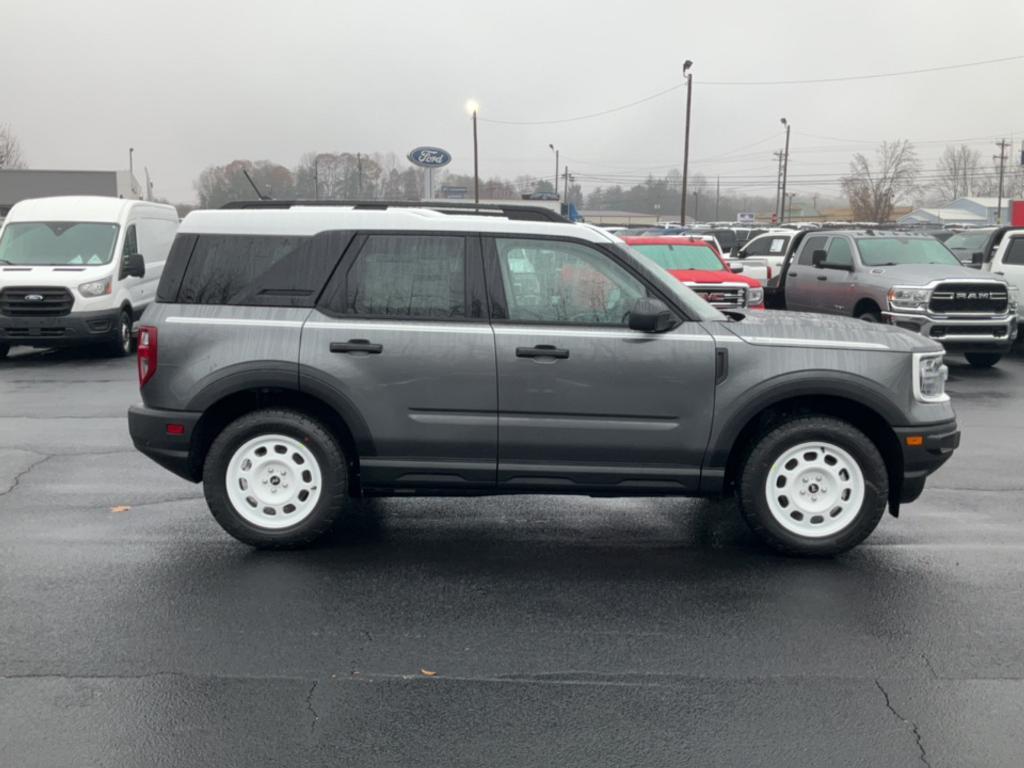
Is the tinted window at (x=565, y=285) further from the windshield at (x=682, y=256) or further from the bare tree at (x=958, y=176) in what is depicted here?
the bare tree at (x=958, y=176)

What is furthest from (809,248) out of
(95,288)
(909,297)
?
(95,288)

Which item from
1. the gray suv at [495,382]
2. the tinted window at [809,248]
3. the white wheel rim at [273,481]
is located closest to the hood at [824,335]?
the gray suv at [495,382]

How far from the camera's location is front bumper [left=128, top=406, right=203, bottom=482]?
5.79 metres

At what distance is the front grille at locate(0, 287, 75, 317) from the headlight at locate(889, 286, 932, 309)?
11570mm

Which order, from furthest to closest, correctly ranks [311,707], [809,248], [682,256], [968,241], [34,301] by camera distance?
[968,241], [809,248], [682,256], [34,301], [311,707]

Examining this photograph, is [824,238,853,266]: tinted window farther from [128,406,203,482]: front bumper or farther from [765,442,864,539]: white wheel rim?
[128,406,203,482]: front bumper

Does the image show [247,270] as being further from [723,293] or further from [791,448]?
[723,293]

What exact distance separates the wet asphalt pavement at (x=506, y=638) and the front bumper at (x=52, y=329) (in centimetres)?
809

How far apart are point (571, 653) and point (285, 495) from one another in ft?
7.12

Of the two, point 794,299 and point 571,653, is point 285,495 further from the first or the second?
point 794,299

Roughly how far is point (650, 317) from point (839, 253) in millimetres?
11082

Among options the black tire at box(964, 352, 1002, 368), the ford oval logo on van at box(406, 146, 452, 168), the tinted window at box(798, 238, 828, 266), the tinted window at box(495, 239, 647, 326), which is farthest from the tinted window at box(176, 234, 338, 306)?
the ford oval logo on van at box(406, 146, 452, 168)

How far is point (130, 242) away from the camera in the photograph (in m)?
16.2

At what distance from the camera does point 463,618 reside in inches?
192
